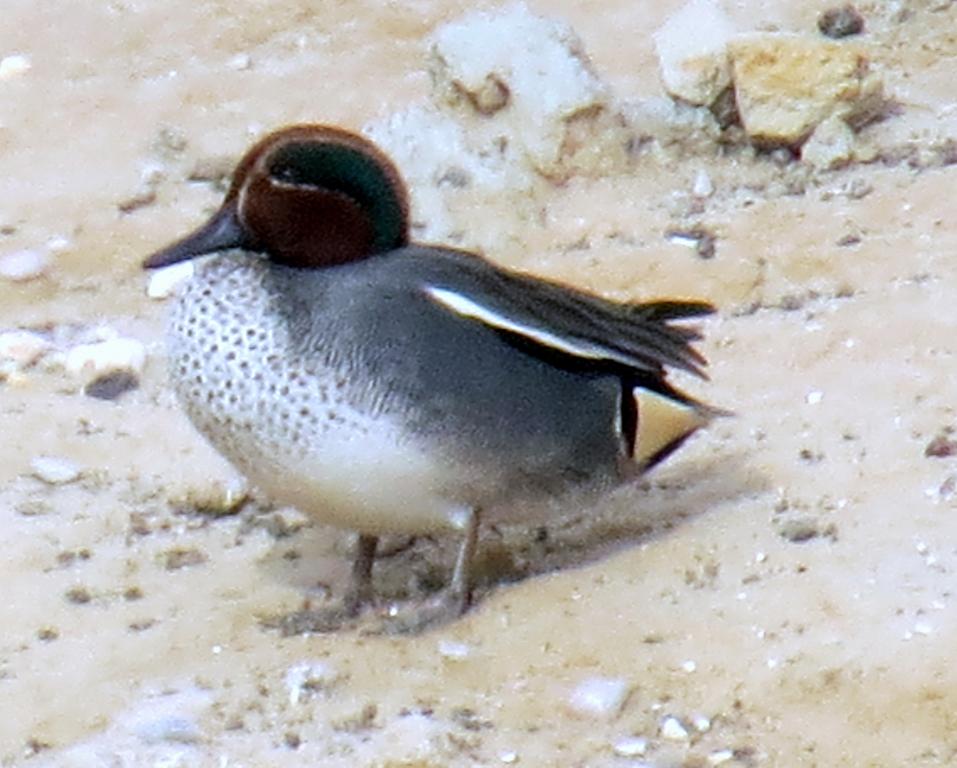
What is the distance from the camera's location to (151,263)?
13.8 ft

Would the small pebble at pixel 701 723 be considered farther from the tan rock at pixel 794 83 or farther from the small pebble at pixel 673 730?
the tan rock at pixel 794 83

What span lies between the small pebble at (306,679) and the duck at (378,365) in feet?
0.58

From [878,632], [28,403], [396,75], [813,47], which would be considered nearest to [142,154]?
[396,75]

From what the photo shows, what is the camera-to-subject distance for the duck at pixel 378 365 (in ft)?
13.1

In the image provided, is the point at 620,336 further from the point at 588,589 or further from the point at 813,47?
the point at 813,47

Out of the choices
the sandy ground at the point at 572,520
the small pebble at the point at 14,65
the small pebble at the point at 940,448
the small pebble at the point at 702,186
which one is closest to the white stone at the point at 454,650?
the sandy ground at the point at 572,520

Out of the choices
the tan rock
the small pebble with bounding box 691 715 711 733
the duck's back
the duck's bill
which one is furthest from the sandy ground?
the duck's bill

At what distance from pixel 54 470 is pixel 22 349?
558 mm

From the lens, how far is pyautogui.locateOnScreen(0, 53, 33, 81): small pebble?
6.44m

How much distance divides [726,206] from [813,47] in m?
0.38

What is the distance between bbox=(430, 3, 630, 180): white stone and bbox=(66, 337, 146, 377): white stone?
0.96 m

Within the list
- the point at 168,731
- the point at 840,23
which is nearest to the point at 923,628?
the point at 168,731

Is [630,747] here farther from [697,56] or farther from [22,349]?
[697,56]

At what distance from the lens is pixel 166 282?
5.52 metres
